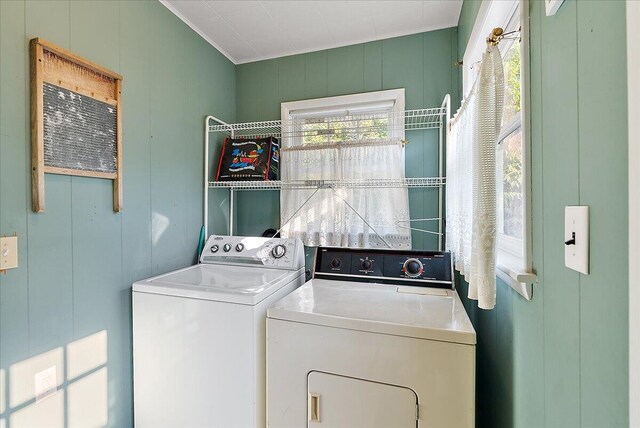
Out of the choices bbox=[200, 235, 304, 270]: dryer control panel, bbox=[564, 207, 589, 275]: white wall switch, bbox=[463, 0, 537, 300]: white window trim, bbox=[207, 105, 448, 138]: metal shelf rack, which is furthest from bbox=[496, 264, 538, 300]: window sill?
bbox=[207, 105, 448, 138]: metal shelf rack

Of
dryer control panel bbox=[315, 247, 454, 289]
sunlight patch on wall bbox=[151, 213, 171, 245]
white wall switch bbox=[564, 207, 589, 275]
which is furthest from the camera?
sunlight patch on wall bbox=[151, 213, 171, 245]

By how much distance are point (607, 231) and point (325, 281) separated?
4.48 ft

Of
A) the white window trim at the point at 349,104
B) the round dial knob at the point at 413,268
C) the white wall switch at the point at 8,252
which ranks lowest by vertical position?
the round dial knob at the point at 413,268

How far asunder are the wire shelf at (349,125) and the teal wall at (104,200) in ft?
1.51

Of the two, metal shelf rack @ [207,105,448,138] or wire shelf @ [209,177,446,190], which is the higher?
metal shelf rack @ [207,105,448,138]

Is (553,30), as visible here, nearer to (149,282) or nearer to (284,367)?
(284,367)

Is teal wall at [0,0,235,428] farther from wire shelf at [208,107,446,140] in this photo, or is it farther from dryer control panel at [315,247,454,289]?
dryer control panel at [315,247,454,289]

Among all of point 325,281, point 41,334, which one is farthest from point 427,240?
point 41,334

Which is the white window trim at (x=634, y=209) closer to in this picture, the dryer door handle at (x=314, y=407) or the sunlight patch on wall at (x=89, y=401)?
the dryer door handle at (x=314, y=407)

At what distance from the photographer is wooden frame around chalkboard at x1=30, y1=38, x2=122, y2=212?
3.90 ft

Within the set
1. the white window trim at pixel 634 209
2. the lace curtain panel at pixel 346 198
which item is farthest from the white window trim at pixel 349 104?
the white window trim at pixel 634 209

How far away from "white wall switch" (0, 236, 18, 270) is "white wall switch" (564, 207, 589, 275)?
1.74m

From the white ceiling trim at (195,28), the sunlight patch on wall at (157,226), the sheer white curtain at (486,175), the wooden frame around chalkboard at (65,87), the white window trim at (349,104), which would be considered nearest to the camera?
the sheer white curtain at (486,175)

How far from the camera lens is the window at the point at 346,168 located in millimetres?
2049
